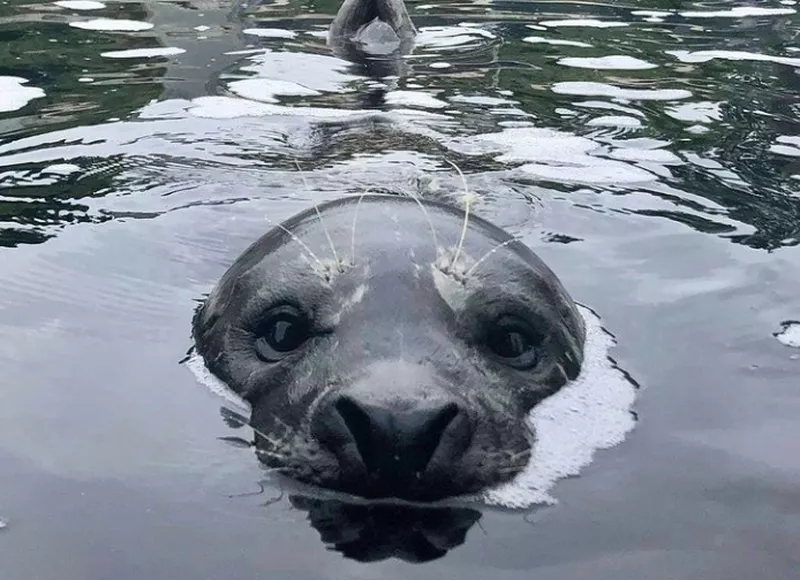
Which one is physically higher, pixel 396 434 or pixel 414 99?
pixel 396 434

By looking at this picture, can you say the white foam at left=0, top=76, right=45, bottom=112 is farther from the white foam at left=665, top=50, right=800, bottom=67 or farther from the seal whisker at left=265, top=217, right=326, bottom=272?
the white foam at left=665, top=50, right=800, bottom=67

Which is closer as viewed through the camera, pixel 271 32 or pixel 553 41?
pixel 553 41

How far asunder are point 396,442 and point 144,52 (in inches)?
387

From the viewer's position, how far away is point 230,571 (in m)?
2.91

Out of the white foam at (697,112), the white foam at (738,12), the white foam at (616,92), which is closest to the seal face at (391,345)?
the white foam at (697,112)

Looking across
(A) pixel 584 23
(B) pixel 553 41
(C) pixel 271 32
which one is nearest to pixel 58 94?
(C) pixel 271 32

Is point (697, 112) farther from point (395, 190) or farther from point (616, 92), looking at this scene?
point (395, 190)

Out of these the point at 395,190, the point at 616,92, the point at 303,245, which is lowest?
the point at 616,92

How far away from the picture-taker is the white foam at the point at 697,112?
877 centimetres

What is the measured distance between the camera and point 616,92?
32.4 ft

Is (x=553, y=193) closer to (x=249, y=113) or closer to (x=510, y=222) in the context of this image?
(x=510, y=222)

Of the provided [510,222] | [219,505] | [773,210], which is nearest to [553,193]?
[510,222]

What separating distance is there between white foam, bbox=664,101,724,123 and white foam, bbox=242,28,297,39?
551cm

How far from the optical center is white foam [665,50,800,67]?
11.7 meters
